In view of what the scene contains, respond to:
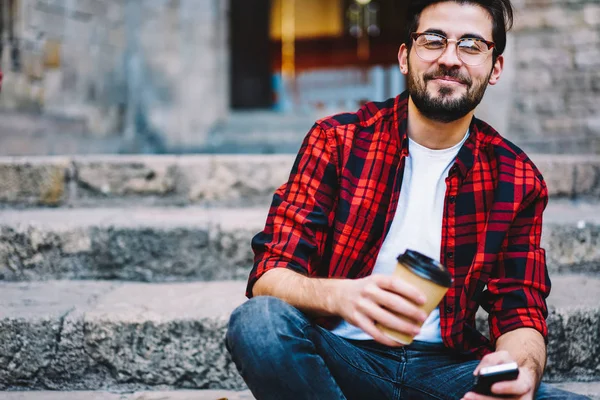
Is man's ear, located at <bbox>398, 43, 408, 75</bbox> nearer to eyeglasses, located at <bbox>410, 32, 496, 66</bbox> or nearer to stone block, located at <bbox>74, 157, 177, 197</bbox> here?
eyeglasses, located at <bbox>410, 32, 496, 66</bbox>

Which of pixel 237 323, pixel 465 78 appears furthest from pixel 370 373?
pixel 465 78

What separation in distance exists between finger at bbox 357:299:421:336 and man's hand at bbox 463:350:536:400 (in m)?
0.21

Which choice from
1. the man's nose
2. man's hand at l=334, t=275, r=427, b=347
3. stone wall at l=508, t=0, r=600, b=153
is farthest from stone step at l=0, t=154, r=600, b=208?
man's hand at l=334, t=275, r=427, b=347

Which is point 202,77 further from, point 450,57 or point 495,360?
point 495,360

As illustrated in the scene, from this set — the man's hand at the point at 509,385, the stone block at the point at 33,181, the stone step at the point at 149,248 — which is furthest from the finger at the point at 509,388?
the stone block at the point at 33,181

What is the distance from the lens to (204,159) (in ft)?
9.53

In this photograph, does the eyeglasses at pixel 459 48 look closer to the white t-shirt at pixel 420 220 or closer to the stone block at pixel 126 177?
the white t-shirt at pixel 420 220

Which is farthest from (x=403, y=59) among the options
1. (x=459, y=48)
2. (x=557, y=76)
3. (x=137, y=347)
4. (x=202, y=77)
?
(x=202, y=77)

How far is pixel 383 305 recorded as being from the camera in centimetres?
117

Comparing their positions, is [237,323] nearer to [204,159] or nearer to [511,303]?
[511,303]

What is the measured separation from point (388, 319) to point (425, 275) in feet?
0.39

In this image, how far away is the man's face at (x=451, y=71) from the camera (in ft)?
5.08

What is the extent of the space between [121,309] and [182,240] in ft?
1.56

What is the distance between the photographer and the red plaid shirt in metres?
1.52
